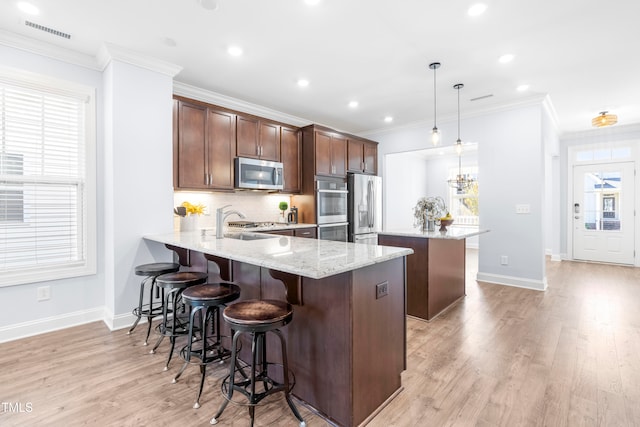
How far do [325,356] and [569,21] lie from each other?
3.23 meters

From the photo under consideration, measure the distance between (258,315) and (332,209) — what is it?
362 centimetres

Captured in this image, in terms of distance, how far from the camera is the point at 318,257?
172 cm

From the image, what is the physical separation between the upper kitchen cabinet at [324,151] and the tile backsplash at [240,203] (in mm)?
783

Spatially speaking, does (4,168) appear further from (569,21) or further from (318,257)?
(569,21)

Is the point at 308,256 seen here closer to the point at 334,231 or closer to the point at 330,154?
the point at 334,231

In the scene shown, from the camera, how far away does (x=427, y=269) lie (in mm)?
3279

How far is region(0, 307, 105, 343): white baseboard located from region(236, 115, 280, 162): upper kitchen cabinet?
2476 millimetres

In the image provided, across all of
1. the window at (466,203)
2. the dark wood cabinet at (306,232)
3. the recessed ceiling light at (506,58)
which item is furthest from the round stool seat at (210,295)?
the window at (466,203)

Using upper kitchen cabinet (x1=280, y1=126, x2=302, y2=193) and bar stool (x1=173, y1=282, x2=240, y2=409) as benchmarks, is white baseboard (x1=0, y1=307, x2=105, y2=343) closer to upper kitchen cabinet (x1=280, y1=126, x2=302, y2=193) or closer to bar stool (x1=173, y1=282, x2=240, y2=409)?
bar stool (x1=173, y1=282, x2=240, y2=409)

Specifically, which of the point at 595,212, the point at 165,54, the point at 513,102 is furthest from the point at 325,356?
the point at 595,212

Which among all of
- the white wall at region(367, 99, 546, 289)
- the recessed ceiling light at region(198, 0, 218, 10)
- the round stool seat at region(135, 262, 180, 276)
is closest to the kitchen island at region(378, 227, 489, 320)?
the white wall at region(367, 99, 546, 289)

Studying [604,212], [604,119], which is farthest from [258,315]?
[604,212]

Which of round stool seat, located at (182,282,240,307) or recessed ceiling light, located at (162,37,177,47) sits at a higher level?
recessed ceiling light, located at (162,37,177,47)

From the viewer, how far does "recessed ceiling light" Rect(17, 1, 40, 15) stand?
2.33 metres
